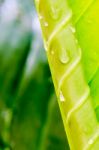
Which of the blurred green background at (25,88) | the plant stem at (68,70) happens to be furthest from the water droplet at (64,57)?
the blurred green background at (25,88)

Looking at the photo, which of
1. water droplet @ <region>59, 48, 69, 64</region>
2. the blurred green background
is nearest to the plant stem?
water droplet @ <region>59, 48, 69, 64</region>

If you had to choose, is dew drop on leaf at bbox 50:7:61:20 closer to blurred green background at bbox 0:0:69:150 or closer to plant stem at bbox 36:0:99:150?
plant stem at bbox 36:0:99:150

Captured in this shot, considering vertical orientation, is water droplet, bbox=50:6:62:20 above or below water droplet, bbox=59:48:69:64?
above

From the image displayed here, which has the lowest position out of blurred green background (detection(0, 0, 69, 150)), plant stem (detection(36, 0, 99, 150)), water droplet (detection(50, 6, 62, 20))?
blurred green background (detection(0, 0, 69, 150))

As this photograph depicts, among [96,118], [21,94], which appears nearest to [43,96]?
[21,94]

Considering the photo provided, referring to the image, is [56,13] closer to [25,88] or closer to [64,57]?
[64,57]

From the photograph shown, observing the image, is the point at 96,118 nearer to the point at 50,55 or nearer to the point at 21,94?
the point at 50,55
